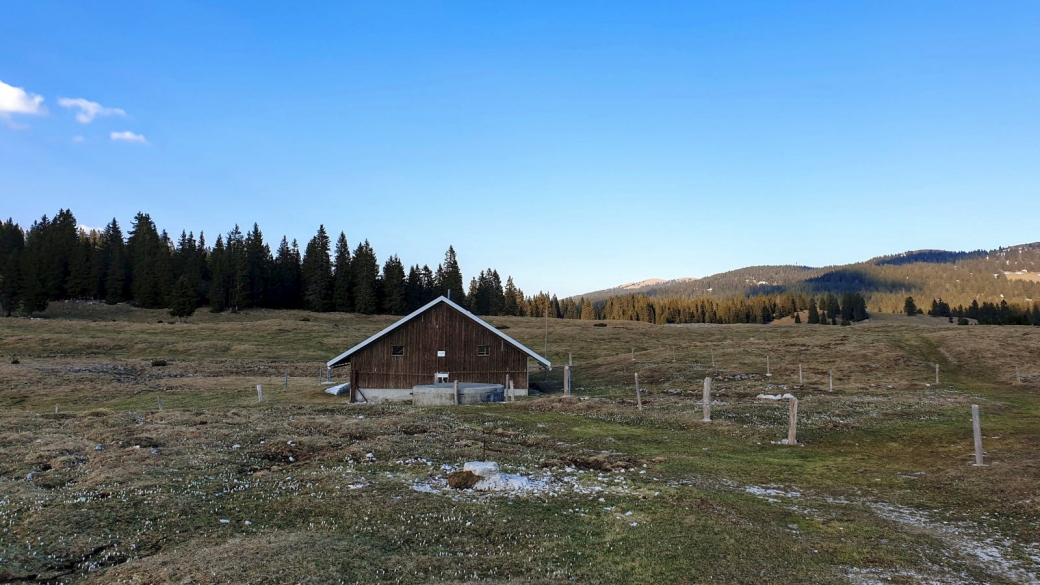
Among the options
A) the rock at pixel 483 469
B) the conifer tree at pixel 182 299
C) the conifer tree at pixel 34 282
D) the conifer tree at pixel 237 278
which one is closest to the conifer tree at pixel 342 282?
the conifer tree at pixel 237 278

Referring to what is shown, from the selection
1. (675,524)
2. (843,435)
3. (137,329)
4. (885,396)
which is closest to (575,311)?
(137,329)

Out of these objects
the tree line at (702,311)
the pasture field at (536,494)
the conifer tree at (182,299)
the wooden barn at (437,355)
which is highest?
the conifer tree at (182,299)

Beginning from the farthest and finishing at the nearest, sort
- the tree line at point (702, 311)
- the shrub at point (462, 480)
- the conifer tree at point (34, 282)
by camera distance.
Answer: the tree line at point (702, 311)
the conifer tree at point (34, 282)
the shrub at point (462, 480)

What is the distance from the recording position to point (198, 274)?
113312 millimetres

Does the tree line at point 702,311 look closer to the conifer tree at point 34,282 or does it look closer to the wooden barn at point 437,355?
the conifer tree at point 34,282

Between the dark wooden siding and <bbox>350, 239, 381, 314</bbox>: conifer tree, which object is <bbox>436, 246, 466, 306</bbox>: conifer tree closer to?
<bbox>350, 239, 381, 314</bbox>: conifer tree

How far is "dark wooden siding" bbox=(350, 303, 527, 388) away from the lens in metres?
42.2

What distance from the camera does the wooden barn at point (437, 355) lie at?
1654 inches

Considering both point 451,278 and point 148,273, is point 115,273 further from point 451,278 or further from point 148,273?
point 451,278

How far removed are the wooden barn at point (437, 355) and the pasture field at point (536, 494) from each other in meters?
7.90

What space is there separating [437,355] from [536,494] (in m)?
29.2

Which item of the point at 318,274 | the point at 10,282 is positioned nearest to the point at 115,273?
the point at 10,282

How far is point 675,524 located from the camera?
1235cm

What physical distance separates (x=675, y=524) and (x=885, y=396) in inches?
1254
